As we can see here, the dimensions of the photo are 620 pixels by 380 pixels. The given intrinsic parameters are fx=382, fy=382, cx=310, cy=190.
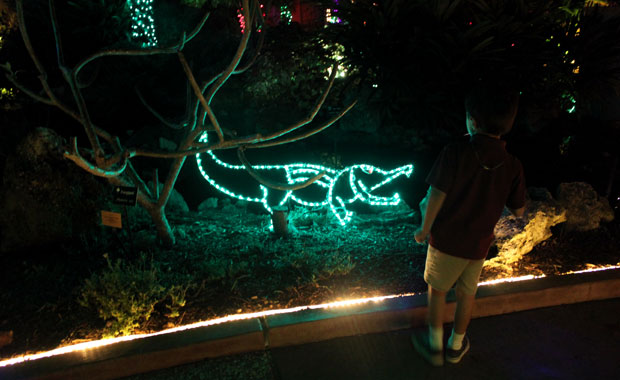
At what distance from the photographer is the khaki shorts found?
2.59 metres

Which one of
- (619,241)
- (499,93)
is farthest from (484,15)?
(619,241)

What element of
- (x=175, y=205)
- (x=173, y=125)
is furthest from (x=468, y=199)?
(x=175, y=205)

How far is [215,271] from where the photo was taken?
3.62 metres

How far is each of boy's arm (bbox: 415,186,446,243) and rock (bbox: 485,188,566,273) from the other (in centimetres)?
179

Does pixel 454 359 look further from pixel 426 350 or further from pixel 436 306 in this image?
pixel 436 306

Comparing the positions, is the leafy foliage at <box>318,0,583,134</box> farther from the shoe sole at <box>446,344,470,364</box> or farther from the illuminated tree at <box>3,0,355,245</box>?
the shoe sole at <box>446,344,470,364</box>

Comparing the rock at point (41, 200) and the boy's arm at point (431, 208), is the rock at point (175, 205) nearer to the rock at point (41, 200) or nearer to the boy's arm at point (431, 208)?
the rock at point (41, 200)

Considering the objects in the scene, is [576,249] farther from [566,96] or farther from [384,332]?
[566,96]

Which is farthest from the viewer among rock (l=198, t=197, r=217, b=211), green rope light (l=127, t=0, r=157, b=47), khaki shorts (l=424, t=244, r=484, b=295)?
green rope light (l=127, t=0, r=157, b=47)

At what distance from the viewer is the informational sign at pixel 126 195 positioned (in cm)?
372

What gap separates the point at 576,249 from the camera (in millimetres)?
4238

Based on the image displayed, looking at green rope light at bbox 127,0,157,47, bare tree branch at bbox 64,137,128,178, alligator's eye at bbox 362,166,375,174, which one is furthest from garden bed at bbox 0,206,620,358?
green rope light at bbox 127,0,157,47

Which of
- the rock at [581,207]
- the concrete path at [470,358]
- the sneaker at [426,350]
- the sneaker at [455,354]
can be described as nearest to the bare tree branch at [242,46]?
the concrete path at [470,358]

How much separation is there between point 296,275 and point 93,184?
283 cm
